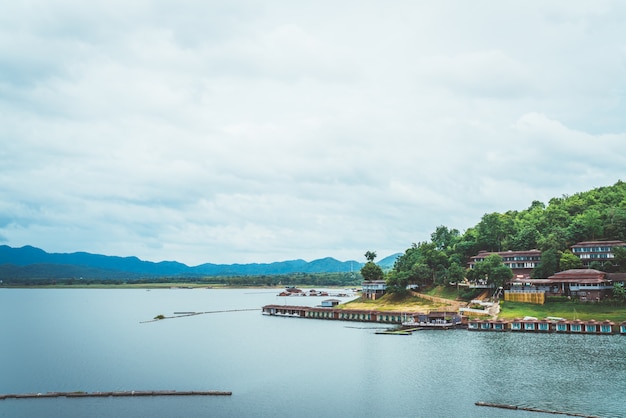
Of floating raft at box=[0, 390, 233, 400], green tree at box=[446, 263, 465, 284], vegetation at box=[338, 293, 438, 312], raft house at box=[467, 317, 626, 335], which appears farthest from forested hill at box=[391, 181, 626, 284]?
floating raft at box=[0, 390, 233, 400]

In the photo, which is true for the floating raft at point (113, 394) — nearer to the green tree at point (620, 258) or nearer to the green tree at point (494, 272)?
the green tree at point (494, 272)

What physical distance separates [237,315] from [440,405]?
117 meters

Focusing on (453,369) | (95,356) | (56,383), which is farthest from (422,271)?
(56,383)

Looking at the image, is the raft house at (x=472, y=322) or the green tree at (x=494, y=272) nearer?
the raft house at (x=472, y=322)

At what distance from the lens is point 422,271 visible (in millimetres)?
144750

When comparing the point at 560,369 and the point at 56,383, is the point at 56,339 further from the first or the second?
the point at 560,369

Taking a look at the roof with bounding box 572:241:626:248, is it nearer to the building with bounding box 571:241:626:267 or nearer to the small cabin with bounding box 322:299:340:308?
the building with bounding box 571:241:626:267

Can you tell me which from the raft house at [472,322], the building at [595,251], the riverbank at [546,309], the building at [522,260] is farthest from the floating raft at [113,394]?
the building at [595,251]

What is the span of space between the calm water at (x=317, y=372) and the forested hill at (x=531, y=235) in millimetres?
33414

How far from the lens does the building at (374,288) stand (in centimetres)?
16012

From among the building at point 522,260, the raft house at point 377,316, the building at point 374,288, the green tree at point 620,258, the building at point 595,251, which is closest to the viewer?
the raft house at point 377,316

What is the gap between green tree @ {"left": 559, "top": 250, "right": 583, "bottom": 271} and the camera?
403ft

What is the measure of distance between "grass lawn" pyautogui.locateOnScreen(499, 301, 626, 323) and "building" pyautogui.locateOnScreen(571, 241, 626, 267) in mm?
20063

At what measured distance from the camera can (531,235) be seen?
150 m
